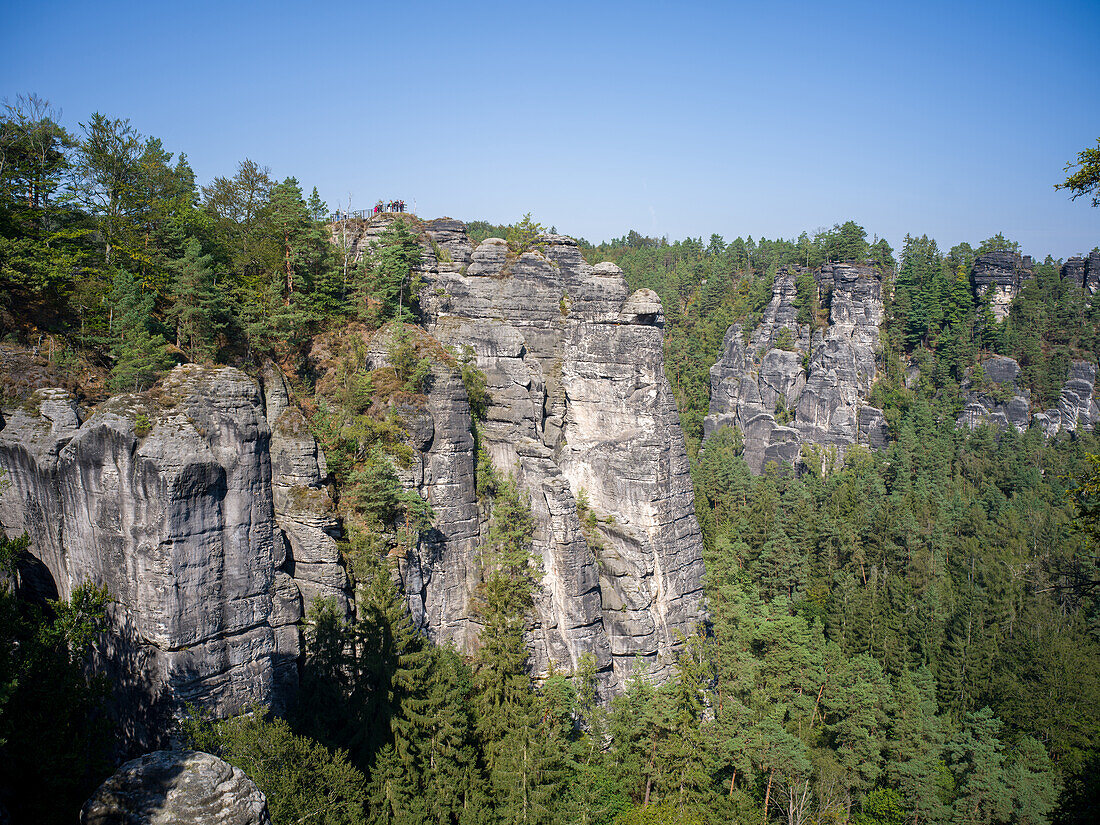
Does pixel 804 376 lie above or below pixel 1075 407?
above

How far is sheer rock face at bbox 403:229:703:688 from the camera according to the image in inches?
1120

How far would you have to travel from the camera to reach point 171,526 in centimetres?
1764

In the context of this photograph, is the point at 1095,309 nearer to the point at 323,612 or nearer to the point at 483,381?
the point at 483,381

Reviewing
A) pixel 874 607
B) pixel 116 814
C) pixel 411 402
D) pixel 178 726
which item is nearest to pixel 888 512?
pixel 874 607

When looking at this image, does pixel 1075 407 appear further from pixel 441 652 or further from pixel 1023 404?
pixel 441 652

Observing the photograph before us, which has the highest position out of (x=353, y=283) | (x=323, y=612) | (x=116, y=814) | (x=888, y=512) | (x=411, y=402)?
(x=353, y=283)

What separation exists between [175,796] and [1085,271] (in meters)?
115

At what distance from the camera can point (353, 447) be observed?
24062 mm

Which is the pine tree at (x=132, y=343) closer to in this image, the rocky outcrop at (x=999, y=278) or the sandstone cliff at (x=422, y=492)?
the sandstone cliff at (x=422, y=492)

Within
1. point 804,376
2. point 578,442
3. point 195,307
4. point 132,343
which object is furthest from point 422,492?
point 804,376

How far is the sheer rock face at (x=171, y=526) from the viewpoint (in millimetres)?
17625

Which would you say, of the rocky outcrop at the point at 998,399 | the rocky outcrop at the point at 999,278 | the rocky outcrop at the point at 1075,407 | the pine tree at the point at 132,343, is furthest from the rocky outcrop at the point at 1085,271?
the pine tree at the point at 132,343

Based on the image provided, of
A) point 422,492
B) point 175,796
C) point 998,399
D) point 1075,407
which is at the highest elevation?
→ point 998,399

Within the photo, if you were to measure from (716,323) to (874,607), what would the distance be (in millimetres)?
54929
